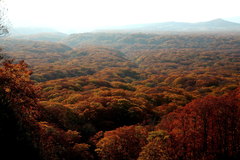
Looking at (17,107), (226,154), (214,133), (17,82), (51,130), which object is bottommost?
(226,154)

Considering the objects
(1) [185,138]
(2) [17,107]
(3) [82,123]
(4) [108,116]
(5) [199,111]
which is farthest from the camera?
(4) [108,116]

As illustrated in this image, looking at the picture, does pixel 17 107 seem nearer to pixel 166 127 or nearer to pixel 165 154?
pixel 165 154

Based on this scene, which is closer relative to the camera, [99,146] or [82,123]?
[99,146]

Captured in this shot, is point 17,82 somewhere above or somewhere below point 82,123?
above

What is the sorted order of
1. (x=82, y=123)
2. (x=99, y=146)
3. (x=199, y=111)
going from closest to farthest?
(x=99, y=146)
(x=199, y=111)
(x=82, y=123)

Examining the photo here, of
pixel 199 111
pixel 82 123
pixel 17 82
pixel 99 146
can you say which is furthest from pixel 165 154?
pixel 17 82

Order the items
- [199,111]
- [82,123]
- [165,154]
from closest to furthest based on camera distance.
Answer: [165,154] → [199,111] → [82,123]

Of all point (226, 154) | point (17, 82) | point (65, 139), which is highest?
point (17, 82)

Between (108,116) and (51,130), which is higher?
(51,130)

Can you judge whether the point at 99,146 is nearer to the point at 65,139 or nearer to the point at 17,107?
the point at 65,139

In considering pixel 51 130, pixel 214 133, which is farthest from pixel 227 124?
pixel 51 130
